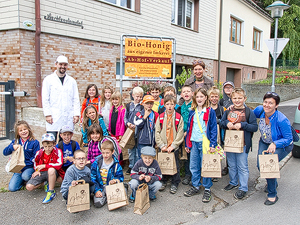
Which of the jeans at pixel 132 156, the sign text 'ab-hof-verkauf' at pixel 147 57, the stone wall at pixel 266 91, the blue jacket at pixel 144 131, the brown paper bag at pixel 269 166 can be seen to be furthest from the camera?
the stone wall at pixel 266 91

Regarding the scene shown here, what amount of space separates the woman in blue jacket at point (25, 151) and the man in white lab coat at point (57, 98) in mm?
530

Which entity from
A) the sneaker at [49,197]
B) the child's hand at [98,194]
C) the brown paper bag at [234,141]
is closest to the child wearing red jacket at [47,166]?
the sneaker at [49,197]

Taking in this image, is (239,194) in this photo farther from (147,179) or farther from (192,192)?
(147,179)

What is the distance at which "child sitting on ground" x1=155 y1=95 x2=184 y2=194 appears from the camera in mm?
4172

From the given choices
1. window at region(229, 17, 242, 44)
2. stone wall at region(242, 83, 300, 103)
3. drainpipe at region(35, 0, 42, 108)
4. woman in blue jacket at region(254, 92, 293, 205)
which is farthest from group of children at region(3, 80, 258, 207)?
window at region(229, 17, 242, 44)

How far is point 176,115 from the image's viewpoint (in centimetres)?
428

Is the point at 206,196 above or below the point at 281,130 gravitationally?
below

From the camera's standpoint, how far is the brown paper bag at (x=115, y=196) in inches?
137

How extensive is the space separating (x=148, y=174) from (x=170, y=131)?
802mm

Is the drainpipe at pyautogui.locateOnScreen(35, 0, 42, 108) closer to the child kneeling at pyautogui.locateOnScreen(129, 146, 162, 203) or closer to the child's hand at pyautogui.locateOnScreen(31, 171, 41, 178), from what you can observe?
the child's hand at pyautogui.locateOnScreen(31, 171, 41, 178)

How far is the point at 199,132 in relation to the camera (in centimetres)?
410

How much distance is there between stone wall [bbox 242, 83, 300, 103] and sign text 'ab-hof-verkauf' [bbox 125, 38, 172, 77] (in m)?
10.8

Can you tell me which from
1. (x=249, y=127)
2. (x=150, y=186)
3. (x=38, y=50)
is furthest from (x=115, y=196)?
(x=38, y=50)

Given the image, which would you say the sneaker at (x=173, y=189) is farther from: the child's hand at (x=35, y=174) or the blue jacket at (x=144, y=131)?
the child's hand at (x=35, y=174)
